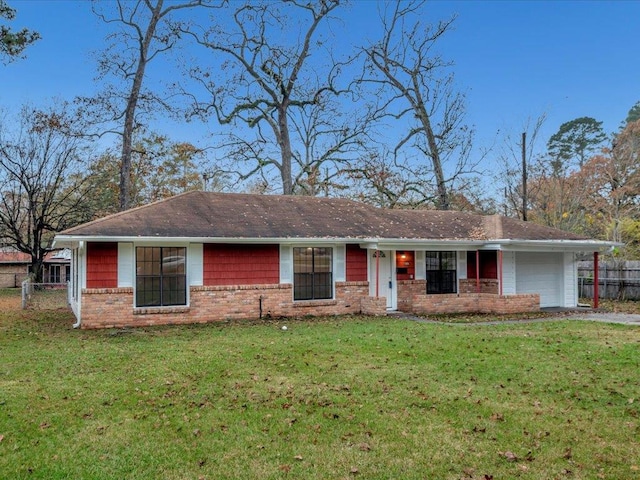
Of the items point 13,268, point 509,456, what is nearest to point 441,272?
point 509,456

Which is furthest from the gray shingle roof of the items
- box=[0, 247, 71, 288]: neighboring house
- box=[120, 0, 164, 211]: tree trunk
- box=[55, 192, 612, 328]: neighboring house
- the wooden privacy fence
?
box=[0, 247, 71, 288]: neighboring house

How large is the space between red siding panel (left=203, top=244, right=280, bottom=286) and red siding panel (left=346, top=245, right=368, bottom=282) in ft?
7.51

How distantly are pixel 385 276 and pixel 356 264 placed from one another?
3.65 ft

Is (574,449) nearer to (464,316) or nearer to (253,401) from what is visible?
(253,401)

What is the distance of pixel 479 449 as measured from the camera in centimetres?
432

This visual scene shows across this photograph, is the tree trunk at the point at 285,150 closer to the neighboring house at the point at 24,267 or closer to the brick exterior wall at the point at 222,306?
the brick exterior wall at the point at 222,306

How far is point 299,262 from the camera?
13977 mm

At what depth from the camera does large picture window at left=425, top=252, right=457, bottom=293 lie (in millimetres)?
15664

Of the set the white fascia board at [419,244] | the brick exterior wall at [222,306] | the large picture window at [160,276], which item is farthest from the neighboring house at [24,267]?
the white fascia board at [419,244]

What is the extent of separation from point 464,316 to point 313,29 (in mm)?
19414

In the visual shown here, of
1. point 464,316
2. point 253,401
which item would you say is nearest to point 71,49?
point 464,316

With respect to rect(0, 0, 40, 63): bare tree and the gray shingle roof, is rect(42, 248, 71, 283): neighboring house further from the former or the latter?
rect(0, 0, 40, 63): bare tree

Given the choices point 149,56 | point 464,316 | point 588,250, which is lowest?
point 464,316

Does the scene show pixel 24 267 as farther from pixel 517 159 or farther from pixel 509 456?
pixel 509 456
